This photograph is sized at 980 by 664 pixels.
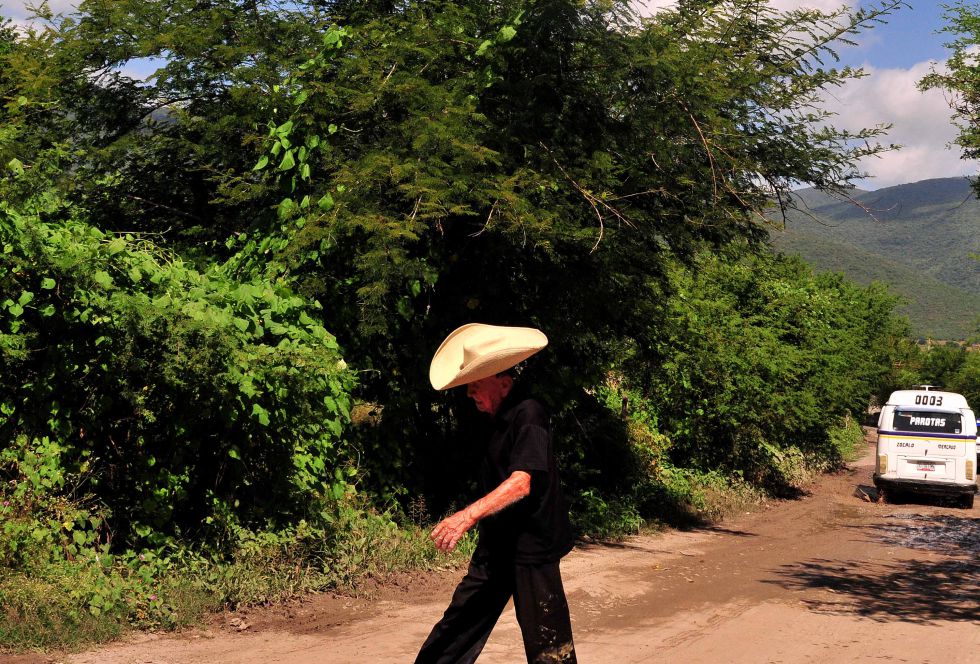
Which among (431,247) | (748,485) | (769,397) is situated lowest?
(748,485)

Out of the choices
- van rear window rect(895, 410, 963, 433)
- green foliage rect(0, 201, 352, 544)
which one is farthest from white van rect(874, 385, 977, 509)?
green foliage rect(0, 201, 352, 544)

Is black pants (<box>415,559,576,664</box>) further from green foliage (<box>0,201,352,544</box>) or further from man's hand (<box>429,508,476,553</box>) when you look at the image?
green foliage (<box>0,201,352,544</box>)

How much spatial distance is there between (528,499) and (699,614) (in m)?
4.77

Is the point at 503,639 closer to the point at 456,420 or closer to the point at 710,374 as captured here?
the point at 456,420

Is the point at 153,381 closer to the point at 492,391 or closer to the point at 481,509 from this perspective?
the point at 492,391

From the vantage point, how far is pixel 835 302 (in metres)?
27.7

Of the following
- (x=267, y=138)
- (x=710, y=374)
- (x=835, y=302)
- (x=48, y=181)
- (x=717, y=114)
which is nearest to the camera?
(x=48, y=181)

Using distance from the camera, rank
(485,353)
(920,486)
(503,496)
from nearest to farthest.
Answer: (503,496)
(485,353)
(920,486)

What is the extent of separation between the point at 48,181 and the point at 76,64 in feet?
10.3

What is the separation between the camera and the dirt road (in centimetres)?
743

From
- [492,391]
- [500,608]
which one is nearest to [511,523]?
[500,608]

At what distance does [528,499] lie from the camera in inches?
200

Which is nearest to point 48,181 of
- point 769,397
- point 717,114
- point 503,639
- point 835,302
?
point 503,639

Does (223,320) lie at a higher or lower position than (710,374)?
higher
